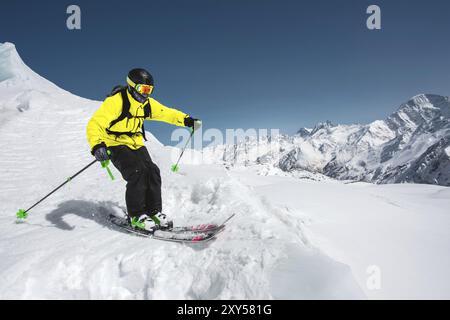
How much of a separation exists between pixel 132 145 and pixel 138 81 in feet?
4.11

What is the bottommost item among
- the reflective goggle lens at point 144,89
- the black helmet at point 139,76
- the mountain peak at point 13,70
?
the reflective goggle lens at point 144,89

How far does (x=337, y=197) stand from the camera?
8.08m

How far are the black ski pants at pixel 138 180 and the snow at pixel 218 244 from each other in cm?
63

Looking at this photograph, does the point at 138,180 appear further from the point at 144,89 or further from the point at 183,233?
the point at 144,89

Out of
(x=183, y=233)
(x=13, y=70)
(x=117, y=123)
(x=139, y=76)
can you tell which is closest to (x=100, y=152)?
(x=117, y=123)

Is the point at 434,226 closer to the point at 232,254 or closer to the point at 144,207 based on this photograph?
the point at 232,254

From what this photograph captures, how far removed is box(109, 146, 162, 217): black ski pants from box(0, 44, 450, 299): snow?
631mm

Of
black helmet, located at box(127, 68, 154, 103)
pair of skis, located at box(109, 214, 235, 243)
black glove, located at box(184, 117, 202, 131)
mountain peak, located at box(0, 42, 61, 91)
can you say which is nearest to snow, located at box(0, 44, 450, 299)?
pair of skis, located at box(109, 214, 235, 243)

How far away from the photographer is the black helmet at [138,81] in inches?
226

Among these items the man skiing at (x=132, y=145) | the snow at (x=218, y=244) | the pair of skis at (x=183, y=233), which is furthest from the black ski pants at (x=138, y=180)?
the snow at (x=218, y=244)

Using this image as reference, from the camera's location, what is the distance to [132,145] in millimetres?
6105

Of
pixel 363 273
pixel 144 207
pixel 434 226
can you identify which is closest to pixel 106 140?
pixel 144 207

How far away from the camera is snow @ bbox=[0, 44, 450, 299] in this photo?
11.1 feet

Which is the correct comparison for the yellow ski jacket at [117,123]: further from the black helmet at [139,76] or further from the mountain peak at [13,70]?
the mountain peak at [13,70]
